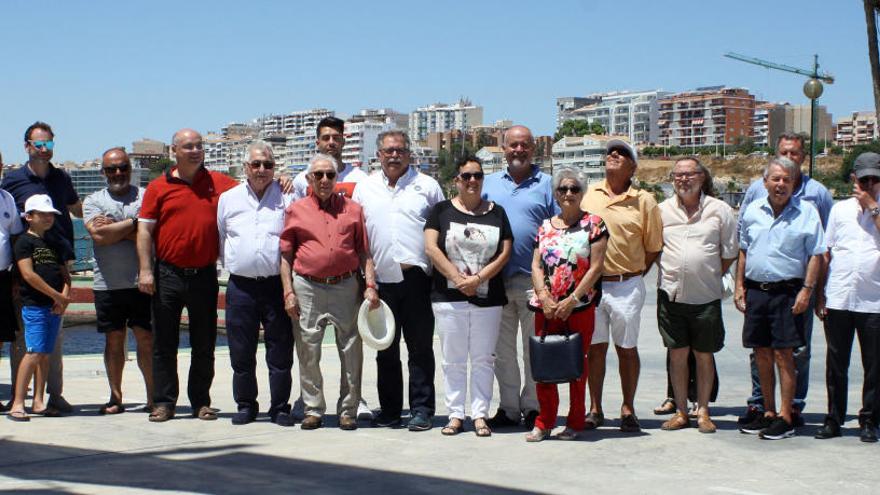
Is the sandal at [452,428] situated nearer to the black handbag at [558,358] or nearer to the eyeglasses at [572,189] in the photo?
the black handbag at [558,358]

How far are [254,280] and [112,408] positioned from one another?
1.48m

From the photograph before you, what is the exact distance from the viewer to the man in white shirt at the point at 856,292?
661cm

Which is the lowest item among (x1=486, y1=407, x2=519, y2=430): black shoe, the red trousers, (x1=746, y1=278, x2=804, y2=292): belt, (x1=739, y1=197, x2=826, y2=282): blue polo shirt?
(x1=486, y1=407, x2=519, y2=430): black shoe

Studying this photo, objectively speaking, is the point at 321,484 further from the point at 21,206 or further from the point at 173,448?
the point at 21,206

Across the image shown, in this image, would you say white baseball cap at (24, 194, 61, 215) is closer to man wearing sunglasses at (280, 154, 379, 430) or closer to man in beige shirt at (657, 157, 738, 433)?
man wearing sunglasses at (280, 154, 379, 430)

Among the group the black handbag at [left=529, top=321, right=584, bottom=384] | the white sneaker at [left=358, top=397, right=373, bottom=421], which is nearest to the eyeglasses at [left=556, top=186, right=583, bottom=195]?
the black handbag at [left=529, top=321, right=584, bottom=384]

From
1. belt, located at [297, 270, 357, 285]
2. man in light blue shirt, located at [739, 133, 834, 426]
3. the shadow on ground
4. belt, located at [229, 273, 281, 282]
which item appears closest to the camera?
the shadow on ground

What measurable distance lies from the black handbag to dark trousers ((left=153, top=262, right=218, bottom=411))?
2.33 metres

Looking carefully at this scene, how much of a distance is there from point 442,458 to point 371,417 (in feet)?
4.56

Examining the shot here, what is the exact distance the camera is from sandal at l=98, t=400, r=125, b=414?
769cm

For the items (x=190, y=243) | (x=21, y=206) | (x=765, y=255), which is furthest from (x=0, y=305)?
(x=765, y=255)

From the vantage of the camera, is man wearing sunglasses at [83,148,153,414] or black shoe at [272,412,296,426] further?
man wearing sunglasses at [83,148,153,414]

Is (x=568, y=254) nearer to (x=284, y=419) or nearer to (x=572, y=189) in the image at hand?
(x=572, y=189)

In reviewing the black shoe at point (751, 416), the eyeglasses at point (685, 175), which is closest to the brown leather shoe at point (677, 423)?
the black shoe at point (751, 416)
